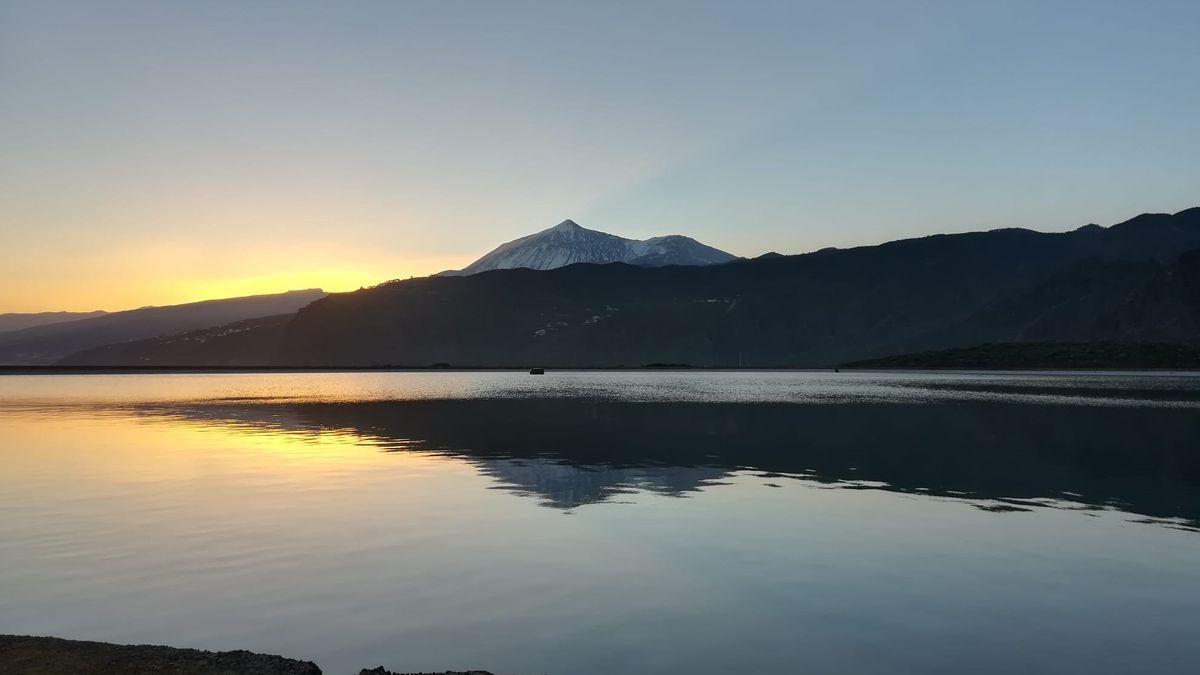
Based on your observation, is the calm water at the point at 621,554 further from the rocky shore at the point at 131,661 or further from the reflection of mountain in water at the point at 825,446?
the rocky shore at the point at 131,661

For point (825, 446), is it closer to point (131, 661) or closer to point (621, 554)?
point (621, 554)

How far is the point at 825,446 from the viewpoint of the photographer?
45812 millimetres

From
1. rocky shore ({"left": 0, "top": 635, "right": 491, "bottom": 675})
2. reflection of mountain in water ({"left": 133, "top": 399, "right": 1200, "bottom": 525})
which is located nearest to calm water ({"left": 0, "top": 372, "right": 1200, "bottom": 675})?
reflection of mountain in water ({"left": 133, "top": 399, "right": 1200, "bottom": 525})

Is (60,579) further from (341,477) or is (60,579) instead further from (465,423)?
(465,423)

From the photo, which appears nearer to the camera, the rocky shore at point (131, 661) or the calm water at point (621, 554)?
the rocky shore at point (131, 661)

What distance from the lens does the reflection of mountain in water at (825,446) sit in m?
31.4

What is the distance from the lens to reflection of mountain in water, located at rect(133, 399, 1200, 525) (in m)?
31.4

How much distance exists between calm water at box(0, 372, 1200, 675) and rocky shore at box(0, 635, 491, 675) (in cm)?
108

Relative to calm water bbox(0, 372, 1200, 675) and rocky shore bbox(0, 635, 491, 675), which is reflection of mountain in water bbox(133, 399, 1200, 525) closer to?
calm water bbox(0, 372, 1200, 675)

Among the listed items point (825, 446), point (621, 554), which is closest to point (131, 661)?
point (621, 554)

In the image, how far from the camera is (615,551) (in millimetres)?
20375

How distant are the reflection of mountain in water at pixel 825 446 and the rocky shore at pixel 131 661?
52.2 ft

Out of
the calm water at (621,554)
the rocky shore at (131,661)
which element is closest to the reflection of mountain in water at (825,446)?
the calm water at (621,554)

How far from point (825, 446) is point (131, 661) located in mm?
39097
